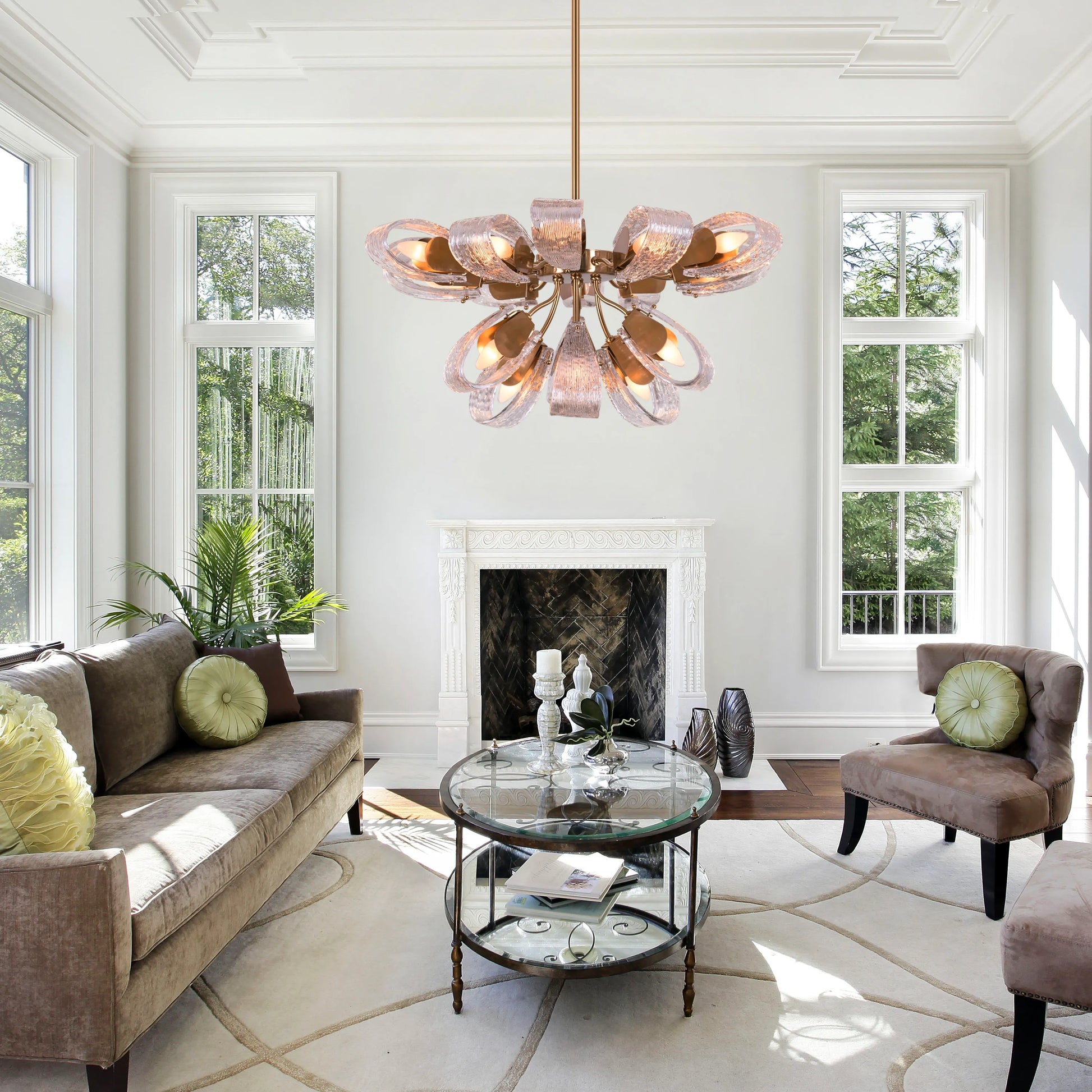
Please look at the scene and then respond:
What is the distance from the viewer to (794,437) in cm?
402

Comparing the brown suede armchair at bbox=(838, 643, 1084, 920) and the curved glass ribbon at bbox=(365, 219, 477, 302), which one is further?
the brown suede armchair at bbox=(838, 643, 1084, 920)

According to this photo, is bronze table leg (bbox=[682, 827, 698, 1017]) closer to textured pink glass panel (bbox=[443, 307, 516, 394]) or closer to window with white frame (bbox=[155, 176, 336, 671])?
textured pink glass panel (bbox=[443, 307, 516, 394])

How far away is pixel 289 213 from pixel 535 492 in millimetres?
2004

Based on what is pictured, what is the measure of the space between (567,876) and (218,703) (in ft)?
4.71

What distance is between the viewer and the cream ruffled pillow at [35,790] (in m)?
1.59

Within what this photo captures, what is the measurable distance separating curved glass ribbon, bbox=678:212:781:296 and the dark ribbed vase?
2.29 meters

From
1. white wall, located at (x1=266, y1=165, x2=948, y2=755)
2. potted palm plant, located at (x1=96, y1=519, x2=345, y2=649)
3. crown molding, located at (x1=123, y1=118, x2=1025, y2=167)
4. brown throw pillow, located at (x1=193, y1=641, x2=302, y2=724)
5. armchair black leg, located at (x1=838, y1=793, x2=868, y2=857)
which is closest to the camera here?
armchair black leg, located at (x1=838, y1=793, x2=868, y2=857)

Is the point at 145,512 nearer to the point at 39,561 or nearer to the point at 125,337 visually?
the point at 39,561

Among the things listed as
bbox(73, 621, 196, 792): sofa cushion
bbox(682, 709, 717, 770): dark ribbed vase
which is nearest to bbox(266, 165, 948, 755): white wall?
bbox(682, 709, 717, 770): dark ribbed vase

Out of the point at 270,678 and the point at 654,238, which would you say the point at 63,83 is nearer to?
the point at 270,678

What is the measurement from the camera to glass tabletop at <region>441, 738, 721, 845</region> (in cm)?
193

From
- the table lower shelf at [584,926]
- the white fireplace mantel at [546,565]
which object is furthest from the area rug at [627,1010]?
the white fireplace mantel at [546,565]

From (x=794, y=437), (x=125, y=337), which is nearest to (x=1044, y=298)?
(x=794, y=437)

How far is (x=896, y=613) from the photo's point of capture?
414cm
